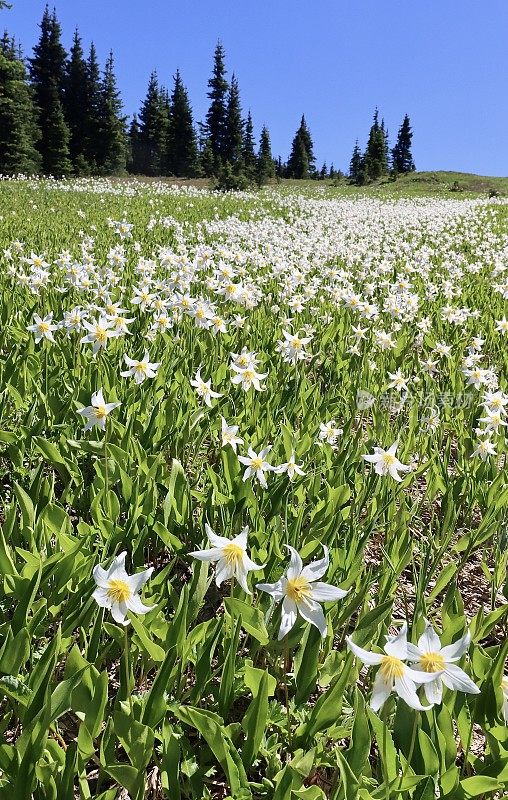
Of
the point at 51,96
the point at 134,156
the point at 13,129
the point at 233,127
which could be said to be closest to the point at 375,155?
the point at 233,127

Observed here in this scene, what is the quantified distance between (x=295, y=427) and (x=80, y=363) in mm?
1307

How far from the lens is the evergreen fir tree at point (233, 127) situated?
49875 millimetres

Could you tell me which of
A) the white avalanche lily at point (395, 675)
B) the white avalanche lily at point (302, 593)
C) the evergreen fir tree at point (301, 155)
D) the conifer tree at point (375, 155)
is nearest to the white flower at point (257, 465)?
the white avalanche lily at point (302, 593)

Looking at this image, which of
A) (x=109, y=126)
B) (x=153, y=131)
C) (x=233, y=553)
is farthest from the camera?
(x=153, y=131)

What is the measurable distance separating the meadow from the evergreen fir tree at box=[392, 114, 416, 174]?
255 ft

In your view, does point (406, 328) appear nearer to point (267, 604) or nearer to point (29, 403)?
point (29, 403)

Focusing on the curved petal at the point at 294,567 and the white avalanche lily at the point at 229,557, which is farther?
the white avalanche lily at the point at 229,557

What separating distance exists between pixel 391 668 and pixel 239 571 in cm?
42

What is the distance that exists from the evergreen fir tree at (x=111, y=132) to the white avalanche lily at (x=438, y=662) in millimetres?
52276

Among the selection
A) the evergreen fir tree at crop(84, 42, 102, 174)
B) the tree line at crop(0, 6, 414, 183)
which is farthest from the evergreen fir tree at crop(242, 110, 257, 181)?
the evergreen fir tree at crop(84, 42, 102, 174)

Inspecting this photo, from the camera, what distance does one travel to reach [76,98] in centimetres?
5206

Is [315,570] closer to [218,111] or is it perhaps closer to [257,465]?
[257,465]

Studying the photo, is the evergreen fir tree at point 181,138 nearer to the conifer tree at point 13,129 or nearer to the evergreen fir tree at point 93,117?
the evergreen fir tree at point 93,117

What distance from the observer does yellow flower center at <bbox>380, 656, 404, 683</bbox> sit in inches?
43.2
